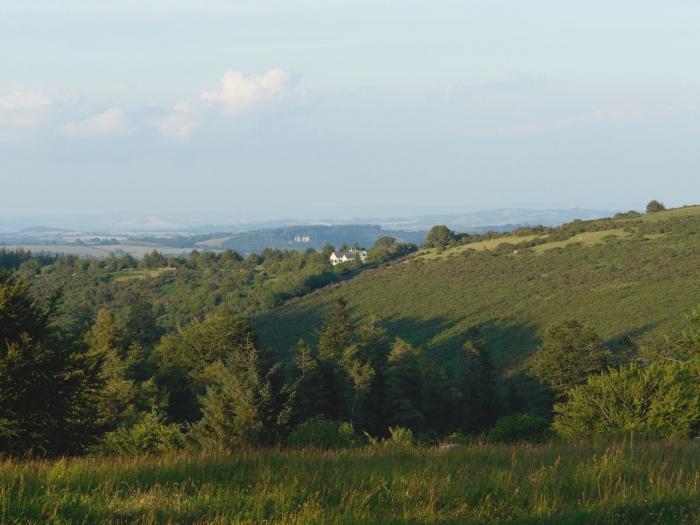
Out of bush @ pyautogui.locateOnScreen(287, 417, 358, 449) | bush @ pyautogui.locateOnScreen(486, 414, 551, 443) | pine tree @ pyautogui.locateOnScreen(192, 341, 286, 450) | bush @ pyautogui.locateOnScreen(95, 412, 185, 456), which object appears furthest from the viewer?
bush @ pyautogui.locateOnScreen(486, 414, 551, 443)

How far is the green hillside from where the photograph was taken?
5812cm

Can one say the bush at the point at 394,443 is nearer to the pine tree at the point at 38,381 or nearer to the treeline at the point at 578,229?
the pine tree at the point at 38,381

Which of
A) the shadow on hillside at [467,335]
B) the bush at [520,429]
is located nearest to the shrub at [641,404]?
the bush at [520,429]

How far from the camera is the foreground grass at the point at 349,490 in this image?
5.34 m

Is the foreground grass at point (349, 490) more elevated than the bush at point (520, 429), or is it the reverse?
the foreground grass at point (349, 490)

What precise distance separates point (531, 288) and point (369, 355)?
3228 centimetres

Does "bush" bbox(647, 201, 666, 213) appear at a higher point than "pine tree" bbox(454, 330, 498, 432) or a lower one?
higher

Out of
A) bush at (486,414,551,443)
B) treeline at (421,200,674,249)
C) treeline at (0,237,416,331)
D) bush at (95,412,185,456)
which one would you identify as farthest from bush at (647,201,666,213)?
bush at (95,412,185,456)

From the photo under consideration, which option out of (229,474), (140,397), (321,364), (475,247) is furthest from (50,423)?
(475,247)

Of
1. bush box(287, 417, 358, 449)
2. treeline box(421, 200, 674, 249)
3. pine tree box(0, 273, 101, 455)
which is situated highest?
treeline box(421, 200, 674, 249)

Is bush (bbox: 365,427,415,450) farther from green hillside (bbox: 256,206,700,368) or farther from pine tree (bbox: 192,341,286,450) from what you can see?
green hillside (bbox: 256,206,700,368)

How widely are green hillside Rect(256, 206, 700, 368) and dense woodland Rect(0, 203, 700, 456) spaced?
0.34 metres

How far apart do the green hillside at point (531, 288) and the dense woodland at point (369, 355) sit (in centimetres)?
34

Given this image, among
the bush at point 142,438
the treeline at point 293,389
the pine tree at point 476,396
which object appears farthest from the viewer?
the pine tree at point 476,396
